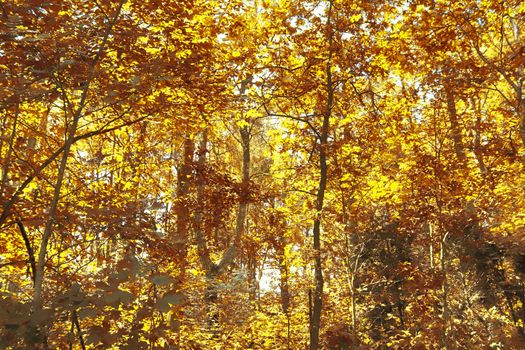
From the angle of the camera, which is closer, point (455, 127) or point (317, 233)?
point (317, 233)

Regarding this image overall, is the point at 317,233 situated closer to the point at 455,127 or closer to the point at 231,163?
the point at 231,163

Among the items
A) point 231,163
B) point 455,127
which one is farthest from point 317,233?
point 455,127

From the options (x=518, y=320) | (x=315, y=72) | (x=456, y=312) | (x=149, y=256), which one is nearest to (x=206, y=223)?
(x=149, y=256)

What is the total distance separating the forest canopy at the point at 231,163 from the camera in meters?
3.77

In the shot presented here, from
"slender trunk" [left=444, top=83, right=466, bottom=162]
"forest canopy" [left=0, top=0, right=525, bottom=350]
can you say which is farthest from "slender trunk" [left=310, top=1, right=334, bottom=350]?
"slender trunk" [left=444, top=83, right=466, bottom=162]

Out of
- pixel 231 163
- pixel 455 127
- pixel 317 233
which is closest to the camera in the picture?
pixel 317 233

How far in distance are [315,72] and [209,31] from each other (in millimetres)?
2131

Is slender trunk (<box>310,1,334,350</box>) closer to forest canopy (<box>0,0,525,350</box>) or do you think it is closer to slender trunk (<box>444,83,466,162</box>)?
forest canopy (<box>0,0,525,350</box>)

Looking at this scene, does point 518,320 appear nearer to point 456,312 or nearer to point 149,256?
point 456,312

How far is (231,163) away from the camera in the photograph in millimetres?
8812

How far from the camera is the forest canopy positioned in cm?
377

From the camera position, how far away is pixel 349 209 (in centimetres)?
957

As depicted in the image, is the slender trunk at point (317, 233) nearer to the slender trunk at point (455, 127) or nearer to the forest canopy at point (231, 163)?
the forest canopy at point (231, 163)

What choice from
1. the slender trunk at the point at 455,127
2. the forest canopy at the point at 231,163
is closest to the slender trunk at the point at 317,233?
the forest canopy at the point at 231,163
